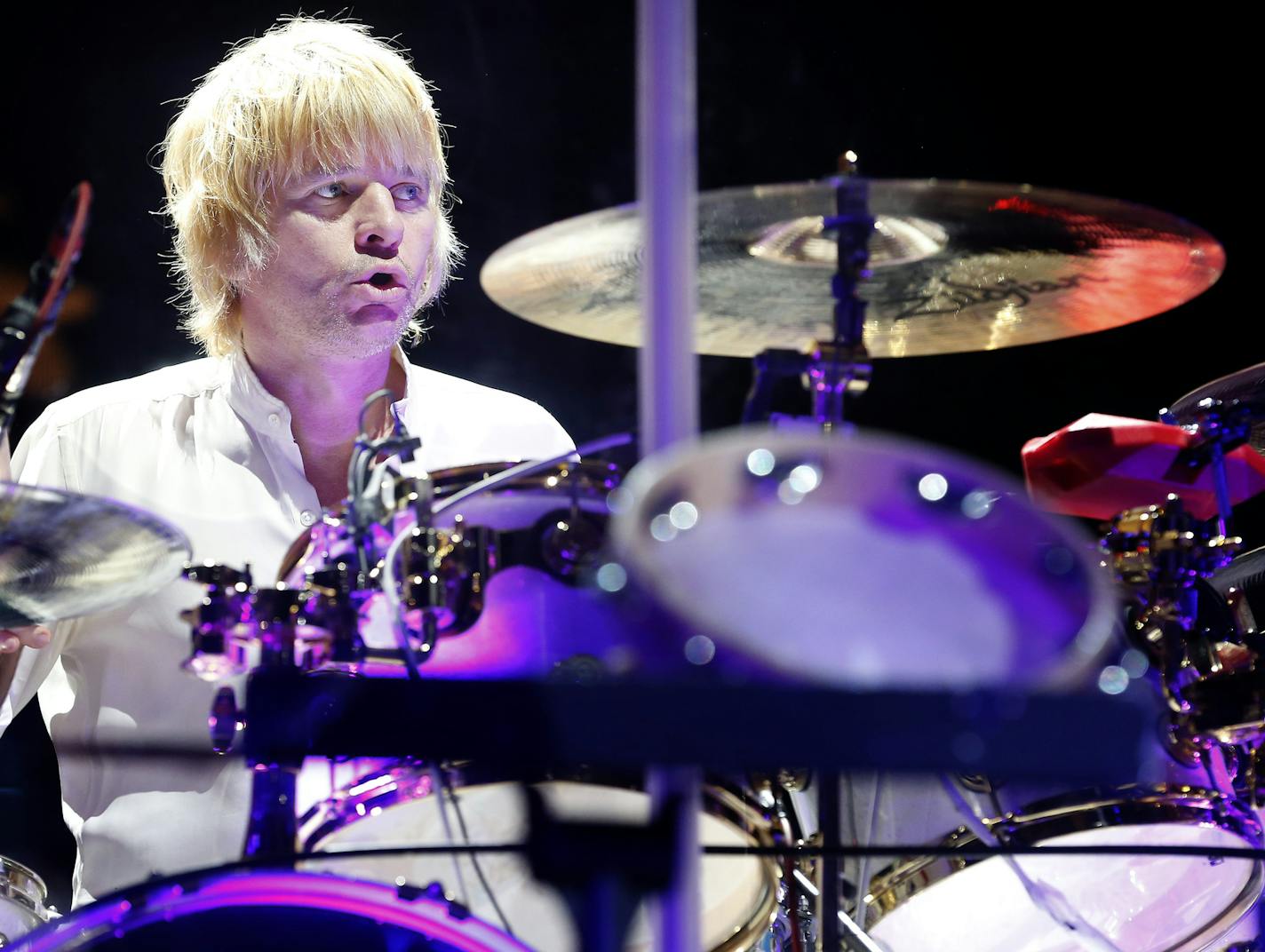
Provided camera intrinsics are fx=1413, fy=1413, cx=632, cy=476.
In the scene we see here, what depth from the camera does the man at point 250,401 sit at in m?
1.69

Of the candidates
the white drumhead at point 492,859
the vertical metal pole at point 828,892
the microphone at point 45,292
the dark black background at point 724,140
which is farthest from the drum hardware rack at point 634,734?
the dark black background at point 724,140

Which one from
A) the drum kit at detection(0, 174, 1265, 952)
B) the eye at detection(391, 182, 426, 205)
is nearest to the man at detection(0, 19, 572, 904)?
the eye at detection(391, 182, 426, 205)

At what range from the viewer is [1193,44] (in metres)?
2.38

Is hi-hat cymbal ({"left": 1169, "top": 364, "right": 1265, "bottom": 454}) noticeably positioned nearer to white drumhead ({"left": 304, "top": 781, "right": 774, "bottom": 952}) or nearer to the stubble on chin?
white drumhead ({"left": 304, "top": 781, "right": 774, "bottom": 952})

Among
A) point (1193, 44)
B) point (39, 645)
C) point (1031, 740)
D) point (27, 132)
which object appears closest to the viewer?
point (1031, 740)

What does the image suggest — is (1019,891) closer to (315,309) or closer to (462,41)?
(315,309)

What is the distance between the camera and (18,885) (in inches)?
55.0

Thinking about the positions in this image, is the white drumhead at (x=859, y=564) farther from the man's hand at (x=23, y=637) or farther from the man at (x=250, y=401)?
the man at (x=250, y=401)

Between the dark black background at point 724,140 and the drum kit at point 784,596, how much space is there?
0.59 m

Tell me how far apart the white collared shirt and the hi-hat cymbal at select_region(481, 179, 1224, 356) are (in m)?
0.44

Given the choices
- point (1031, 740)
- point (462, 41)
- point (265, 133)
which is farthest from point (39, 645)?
point (462, 41)

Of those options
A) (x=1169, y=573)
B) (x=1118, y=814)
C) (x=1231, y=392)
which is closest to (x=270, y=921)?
(x=1118, y=814)

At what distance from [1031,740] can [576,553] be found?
21.4 inches

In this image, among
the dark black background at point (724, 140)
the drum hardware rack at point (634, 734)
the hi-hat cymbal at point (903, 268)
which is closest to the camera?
the drum hardware rack at point (634, 734)
